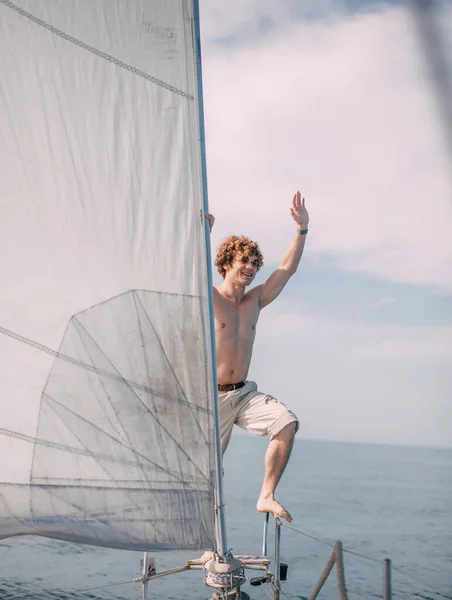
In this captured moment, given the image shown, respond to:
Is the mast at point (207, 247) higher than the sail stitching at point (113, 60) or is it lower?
lower

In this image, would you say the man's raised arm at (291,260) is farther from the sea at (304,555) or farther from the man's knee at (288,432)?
the sea at (304,555)

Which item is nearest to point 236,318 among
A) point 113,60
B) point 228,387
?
point 228,387

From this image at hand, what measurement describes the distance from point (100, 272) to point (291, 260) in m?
1.95

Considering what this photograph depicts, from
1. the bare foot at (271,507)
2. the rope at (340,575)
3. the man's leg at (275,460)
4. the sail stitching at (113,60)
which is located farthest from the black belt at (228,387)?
the sail stitching at (113,60)

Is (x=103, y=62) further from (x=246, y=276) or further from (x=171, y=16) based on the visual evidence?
(x=246, y=276)

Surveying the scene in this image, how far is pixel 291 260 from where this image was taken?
19.6 feet

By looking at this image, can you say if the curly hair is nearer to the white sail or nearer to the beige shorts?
the beige shorts

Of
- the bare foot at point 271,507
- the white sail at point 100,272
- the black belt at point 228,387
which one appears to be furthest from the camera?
the black belt at point 228,387

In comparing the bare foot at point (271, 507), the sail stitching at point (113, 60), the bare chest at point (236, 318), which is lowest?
the bare foot at point (271, 507)

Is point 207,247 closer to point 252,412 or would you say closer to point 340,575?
point 252,412

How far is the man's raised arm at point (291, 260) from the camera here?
5.86 m

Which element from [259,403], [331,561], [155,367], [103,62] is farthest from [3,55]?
[331,561]

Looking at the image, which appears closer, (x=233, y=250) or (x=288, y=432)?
(x=288, y=432)

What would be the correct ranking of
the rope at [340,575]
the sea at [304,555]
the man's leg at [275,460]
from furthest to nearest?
the sea at [304,555]
the man's leg at [275,460]
the rope at [340,575]
